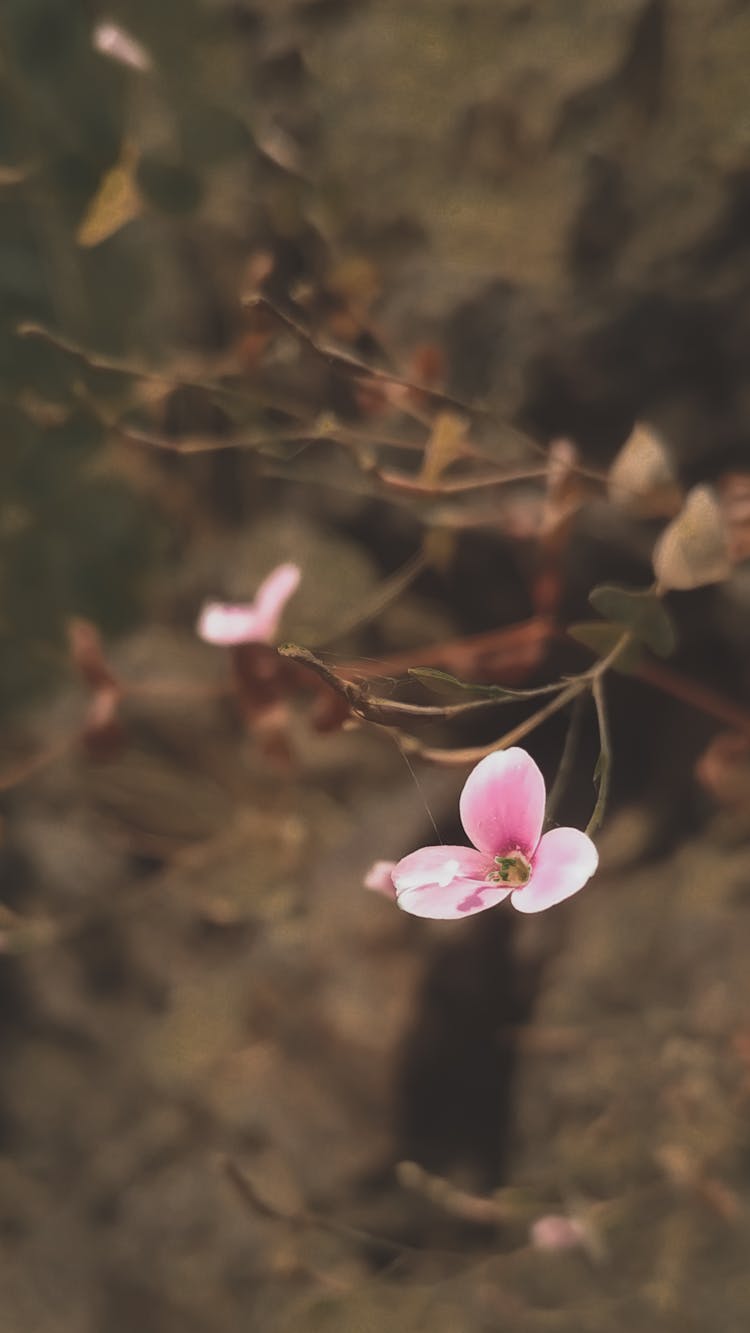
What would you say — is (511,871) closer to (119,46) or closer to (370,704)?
(370,704)

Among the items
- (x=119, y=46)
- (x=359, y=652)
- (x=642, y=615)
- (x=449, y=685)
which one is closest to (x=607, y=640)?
(x=642, y=615)

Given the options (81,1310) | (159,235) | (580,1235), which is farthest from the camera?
(159,235)

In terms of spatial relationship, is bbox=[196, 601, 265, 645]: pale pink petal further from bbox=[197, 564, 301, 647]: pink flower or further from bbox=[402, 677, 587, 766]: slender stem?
bbox=[402, 677, 587, 766]: slender stem

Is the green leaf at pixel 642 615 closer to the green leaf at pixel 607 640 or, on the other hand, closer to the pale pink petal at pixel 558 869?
the green leaf at pixel 607 640

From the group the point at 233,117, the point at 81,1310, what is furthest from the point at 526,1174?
the point at 233,117

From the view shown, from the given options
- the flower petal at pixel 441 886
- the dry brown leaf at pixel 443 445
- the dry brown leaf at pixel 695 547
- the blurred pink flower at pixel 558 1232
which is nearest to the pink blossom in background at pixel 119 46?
the dry brown leaf at pixel 443 445

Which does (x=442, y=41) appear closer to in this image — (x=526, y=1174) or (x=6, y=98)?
(x=6, y=98)

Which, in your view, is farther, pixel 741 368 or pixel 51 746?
pixel 51 746
